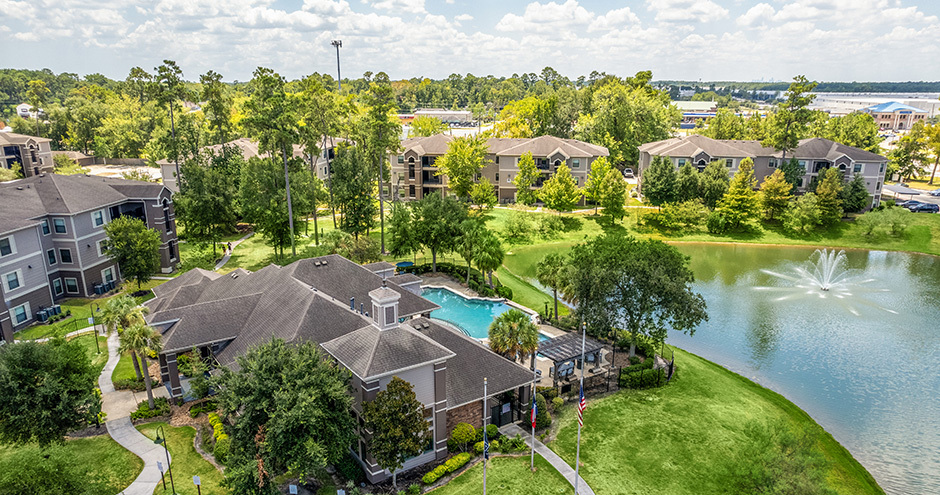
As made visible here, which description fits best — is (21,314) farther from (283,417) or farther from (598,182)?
(598,182)

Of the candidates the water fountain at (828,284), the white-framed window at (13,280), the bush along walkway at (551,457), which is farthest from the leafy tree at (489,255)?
the white-framed window at (13,280)

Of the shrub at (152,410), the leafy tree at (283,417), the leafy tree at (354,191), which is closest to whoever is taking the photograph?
the leafy tree at (283,417)

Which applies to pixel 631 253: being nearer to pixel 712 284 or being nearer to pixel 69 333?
pixel 712 284

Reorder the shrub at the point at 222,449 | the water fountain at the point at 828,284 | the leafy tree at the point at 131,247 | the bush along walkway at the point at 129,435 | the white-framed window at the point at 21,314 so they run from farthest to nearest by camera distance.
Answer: the water fountain at the point at 828,284 < the leafy tree at the point at 131,247 < the white-framed window at the point at 21,314 < the shrub at the point at 222,449 < the bush along walkway at the point at 129,435

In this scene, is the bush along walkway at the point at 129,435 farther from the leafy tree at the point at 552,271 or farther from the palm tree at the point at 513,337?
the leafy tree at the point at 552,271

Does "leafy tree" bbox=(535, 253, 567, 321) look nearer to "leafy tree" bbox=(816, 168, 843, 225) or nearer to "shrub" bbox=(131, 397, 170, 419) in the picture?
"shrub" bbox=(131, 397, 170, 419)

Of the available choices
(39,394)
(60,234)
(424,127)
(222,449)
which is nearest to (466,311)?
(222,449)

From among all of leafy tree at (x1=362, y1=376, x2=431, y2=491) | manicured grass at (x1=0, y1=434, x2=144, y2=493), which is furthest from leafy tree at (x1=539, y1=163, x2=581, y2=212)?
manicured grass at (x1=0, y1=434, x2=144, y2=493)
